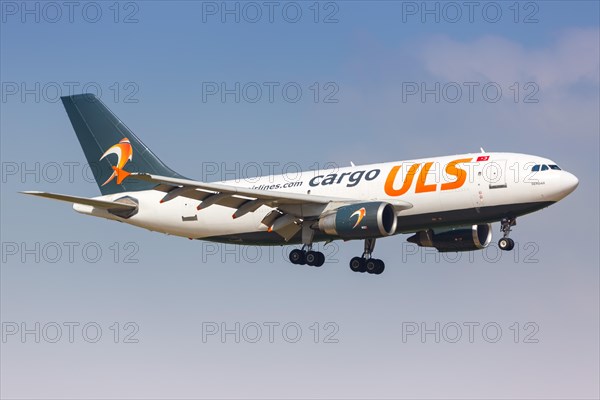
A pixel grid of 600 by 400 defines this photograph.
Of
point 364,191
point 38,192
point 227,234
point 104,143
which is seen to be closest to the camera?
point 38,192

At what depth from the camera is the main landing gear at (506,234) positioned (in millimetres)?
46844

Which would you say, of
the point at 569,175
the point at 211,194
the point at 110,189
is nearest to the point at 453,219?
the point at 569,175

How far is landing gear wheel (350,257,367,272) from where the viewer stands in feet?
170

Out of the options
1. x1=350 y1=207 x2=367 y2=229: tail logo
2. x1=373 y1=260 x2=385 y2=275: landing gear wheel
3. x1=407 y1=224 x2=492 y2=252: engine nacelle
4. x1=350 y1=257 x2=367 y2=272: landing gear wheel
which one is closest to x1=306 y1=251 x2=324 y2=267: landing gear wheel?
x1=350 y1=257 x2=367 y2=272: landing gear wheel

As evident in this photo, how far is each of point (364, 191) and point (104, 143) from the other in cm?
1424

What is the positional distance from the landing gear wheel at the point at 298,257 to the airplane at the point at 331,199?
0.14 ft

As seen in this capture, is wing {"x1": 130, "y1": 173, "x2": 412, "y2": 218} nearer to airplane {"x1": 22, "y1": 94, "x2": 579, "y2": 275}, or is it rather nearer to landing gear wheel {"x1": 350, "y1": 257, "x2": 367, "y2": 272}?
airplane {"x1": 22, "y1": 94, "x2": 579, "y2": 275}

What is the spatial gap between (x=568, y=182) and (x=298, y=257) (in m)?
12.0

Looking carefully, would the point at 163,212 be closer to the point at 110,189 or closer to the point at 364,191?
the point at 110,189

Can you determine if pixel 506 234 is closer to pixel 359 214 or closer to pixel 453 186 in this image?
pixel 453 186

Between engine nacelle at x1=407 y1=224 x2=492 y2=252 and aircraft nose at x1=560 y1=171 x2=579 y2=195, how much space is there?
6821mm

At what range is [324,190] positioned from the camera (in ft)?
163

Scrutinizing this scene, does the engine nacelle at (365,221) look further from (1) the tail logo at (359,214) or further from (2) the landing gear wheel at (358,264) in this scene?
(2) the landing gear wheel at (358,264)

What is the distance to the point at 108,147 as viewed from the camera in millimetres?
55656
